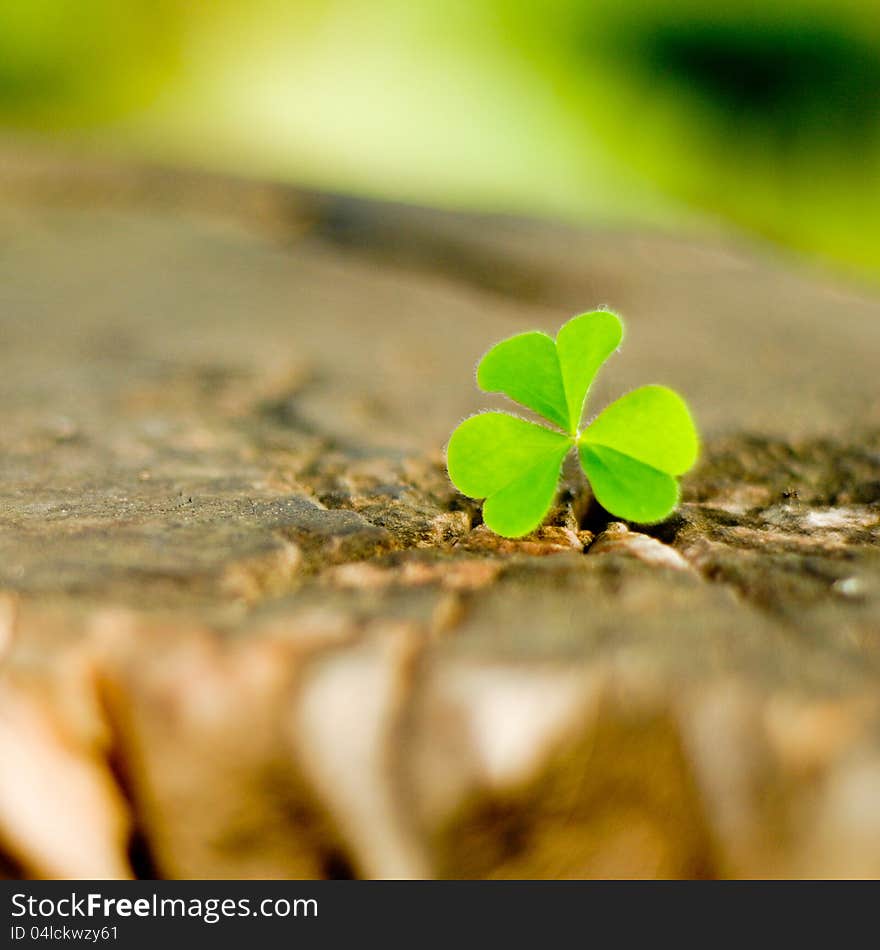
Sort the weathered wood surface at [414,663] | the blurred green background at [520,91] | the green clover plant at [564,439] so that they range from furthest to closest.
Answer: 1. the blurred green background at [520,91]
2. the green clover plant at [564,439]
3. the weathered wood surface at [414,663]

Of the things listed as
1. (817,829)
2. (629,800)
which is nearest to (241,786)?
(629,800)

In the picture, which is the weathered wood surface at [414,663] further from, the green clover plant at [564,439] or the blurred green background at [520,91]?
the blurred green background at [520,91]

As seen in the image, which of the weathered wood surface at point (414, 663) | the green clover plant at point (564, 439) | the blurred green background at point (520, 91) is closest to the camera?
the weathered wood surface at point (414, 663)

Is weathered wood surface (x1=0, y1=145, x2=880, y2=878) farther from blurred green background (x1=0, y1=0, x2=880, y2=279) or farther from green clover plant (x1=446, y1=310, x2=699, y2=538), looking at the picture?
blurred green background (x1=0, y1=0, x2=880, y2=279)

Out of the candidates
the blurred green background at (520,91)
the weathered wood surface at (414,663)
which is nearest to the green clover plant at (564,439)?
the weathered wood surface at (414,663)

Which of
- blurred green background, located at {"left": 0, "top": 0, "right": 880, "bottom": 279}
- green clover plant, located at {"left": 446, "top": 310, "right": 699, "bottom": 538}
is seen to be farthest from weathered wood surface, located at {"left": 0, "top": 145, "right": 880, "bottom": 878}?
blurred green background, located at {"left": 0, "top": 0, "right": 880, "bottom": 279}

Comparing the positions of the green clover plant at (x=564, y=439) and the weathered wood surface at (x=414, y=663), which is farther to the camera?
the green clover plant at (x=564, y=439)

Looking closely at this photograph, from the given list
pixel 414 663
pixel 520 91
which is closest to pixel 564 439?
pixel 414 663

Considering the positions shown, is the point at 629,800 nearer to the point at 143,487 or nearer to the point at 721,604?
the point at 721,604
